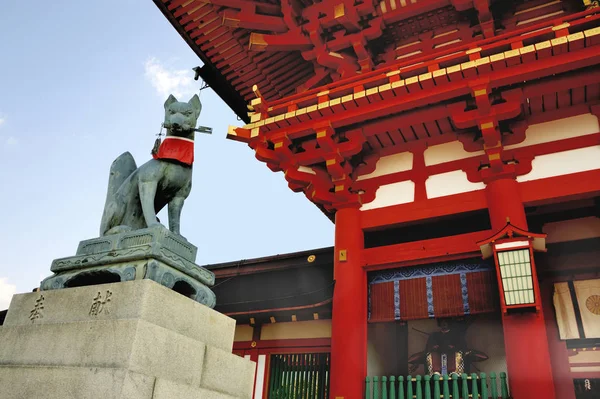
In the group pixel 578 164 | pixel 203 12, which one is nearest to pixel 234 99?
pixel 203 12

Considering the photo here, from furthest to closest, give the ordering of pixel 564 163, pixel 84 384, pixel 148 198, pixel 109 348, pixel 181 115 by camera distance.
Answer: pixel 564 163
pixel 181 115
pixel 148 198
pixel 109 348
pixel 84 384

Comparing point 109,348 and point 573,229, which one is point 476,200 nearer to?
point 573,229

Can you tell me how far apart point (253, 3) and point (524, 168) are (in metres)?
5.65

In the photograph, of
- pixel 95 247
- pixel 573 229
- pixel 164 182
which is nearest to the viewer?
pixel 95 247

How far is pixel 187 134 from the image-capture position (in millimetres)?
4664

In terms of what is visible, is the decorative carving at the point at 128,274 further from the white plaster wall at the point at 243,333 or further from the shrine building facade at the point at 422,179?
the white plaster wall at the point at 243,333

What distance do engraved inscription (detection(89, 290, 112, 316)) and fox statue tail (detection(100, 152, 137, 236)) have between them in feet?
3.30

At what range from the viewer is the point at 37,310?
397cm

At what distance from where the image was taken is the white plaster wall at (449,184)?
7238 millimetres

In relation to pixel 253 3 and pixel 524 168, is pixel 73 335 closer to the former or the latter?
pixel 524 168

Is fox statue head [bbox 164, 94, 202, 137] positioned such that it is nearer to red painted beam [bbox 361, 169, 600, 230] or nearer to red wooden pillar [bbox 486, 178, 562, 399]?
red painted beam [bbox 361, 169, 600, 230]

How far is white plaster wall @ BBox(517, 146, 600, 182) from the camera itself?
6.54m

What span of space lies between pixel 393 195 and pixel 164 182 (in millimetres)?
4424

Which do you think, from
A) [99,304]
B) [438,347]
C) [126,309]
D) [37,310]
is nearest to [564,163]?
[438,347]
